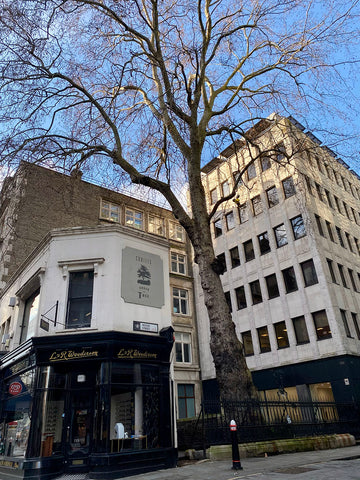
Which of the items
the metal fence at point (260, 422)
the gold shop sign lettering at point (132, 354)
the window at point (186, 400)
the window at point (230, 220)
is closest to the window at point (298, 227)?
the window at point (230, 220)

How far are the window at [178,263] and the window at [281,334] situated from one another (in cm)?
949

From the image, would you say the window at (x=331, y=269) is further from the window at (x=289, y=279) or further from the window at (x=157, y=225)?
the window at (x=157, y=225)

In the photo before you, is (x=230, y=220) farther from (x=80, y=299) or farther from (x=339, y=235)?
(x=80, y=299)

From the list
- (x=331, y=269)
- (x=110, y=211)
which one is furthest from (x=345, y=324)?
(x=110, y=211)

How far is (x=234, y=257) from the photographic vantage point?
29453 millimetres

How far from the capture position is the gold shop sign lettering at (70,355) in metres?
10.9

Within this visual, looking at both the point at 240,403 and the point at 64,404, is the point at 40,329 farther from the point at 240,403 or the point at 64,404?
the point at 240,403

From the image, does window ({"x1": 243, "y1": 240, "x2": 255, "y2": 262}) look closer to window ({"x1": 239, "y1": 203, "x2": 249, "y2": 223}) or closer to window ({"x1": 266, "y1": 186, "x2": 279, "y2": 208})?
window ({"x1": 239, "y1": 203, "x2": 249, "y2": 223})

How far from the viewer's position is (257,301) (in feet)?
86.8

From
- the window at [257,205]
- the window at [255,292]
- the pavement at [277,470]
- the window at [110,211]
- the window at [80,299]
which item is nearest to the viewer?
the pavement at [277,470]

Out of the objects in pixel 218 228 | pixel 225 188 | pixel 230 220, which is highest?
pixel 225 188

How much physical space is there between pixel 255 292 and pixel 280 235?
4752mm

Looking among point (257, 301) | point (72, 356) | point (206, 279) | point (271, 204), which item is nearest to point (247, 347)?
point (257, 301)

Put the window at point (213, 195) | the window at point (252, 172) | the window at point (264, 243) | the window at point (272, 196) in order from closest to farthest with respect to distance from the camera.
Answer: the window at point (264, 243) → the window at point (272, 196) → the window at point (252, 172) → the window at point (213, 195)
